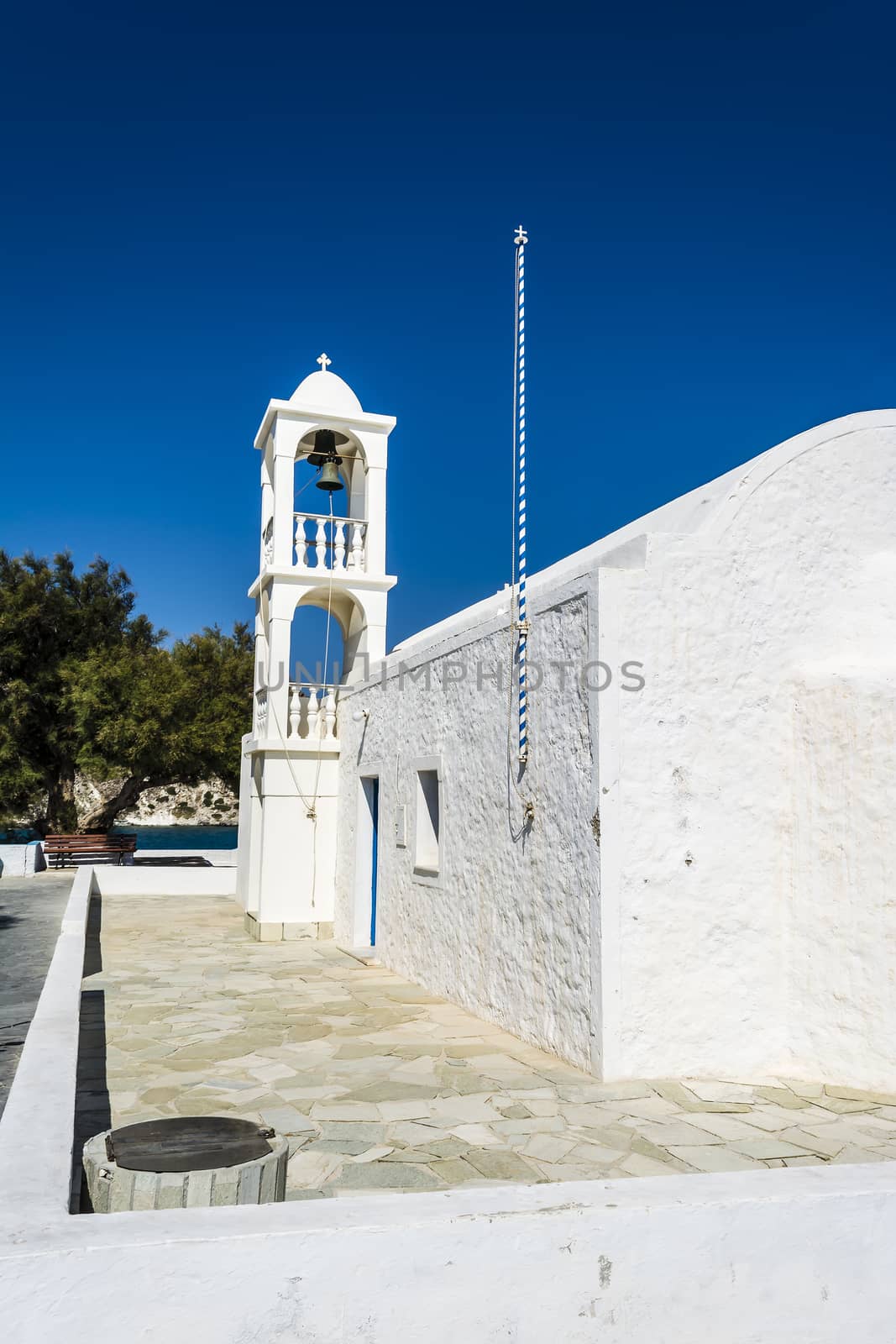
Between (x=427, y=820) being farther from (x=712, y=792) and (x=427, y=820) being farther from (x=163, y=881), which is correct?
(x=163, y=881)

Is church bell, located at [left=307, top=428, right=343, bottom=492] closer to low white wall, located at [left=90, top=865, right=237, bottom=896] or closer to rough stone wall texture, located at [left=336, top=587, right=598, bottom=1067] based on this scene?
rough stone wall texture, located at [left=336, top=587, right=598, bottom=1067]

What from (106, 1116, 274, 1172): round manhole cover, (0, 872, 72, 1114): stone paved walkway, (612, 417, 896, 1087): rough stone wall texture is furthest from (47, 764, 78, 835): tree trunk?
(106, 1116, 274, 1172): round manhole cover

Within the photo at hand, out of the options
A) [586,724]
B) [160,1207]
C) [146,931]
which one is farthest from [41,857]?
[160,1207]

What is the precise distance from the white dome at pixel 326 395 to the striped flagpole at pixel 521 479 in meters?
5.96

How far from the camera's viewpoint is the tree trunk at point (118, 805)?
2597 cm

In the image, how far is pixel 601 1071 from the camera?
18.9 feet

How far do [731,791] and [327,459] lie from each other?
844 cm

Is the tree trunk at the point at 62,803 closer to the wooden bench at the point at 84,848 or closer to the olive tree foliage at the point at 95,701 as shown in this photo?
the olive tree foliage at the point at 95,701

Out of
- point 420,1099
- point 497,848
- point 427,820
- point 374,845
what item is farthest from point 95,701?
point 420,1099

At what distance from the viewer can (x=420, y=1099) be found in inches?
219

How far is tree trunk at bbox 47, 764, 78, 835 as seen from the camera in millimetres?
27203

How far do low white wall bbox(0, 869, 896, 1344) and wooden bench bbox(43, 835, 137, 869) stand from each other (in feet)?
65.7

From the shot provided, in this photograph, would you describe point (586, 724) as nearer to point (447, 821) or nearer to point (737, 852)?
point (737, 852)

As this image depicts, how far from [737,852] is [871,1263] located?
2953mm
